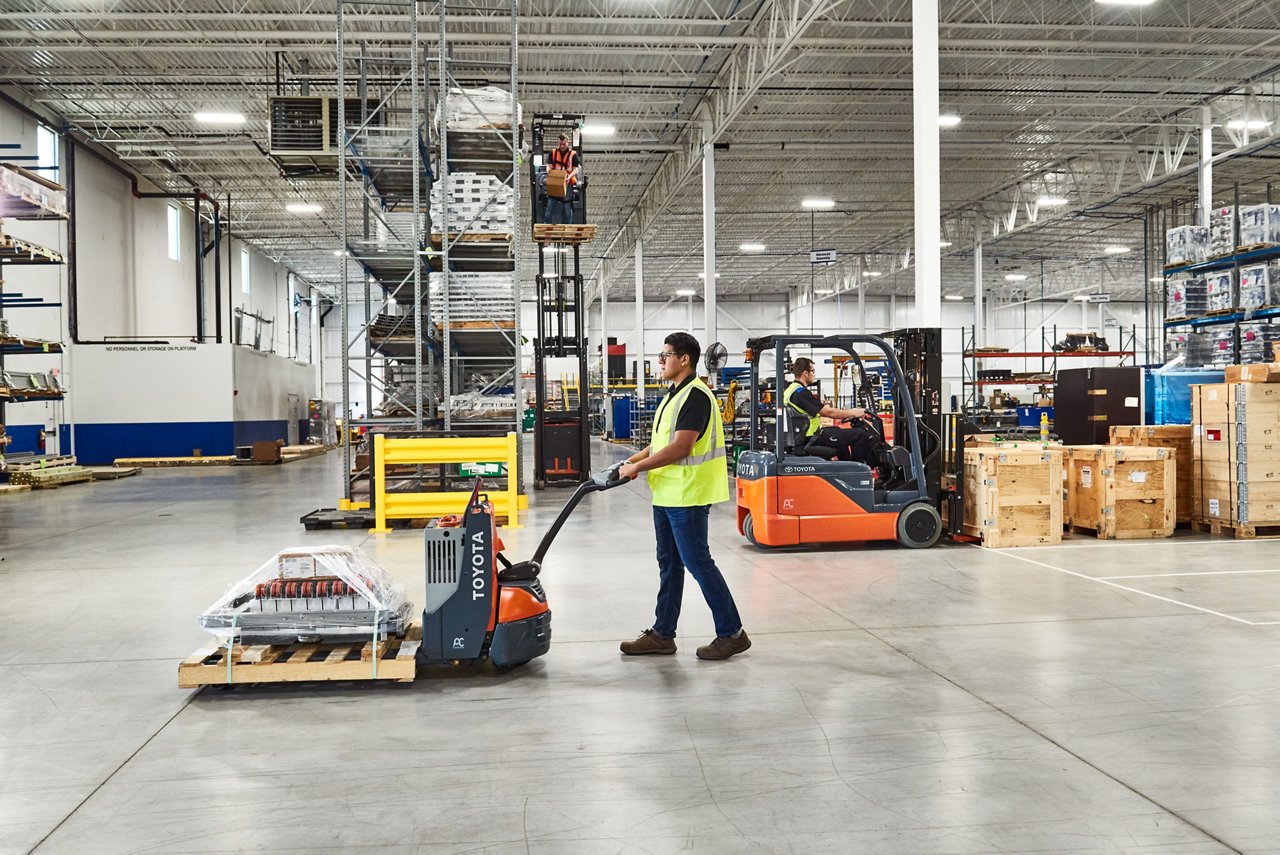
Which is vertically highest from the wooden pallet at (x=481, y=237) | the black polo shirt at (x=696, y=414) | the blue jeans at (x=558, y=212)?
the blue jeans at (x=558, y=212)

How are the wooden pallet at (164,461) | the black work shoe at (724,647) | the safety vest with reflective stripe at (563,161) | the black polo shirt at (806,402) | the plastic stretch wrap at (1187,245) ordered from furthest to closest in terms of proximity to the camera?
the wooden pallet at (164,461) → the plastic stretch wrap at (1187,245) → the safety vest with reflective stripe at (563,161) → the black polo shirt at (806,402) → the black work shoe at (724,647)

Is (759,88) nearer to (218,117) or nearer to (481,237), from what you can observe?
(481,237)

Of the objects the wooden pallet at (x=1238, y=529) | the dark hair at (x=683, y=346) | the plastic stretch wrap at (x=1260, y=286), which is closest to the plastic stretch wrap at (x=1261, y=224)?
the plastic stretch wrap at (x=1260, y=286)

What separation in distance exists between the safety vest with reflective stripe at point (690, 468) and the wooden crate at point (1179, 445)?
751cm

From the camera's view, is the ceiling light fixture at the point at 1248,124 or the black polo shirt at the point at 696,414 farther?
the ceiling light fixture at the point at 1248,124

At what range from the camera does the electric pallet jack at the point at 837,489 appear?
28.7 feet

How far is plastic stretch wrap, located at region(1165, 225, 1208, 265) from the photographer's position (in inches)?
562

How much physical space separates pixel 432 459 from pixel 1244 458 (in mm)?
8789

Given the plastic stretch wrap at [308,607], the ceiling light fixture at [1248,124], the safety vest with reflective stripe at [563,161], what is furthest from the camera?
the ceiling light fixture at [1248,124]

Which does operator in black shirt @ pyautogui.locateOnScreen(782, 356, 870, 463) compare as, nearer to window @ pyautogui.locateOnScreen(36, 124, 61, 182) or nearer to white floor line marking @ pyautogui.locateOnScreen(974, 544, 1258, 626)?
white floor line marking @ pyautogui.locateOnScreen(974, 544, 1258, 626)

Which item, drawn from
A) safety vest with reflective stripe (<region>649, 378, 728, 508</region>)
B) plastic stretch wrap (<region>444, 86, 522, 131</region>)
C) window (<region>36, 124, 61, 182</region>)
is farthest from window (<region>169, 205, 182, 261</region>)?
safety vest with reflective stripe (<region>649, 378, 728, 508</region>)

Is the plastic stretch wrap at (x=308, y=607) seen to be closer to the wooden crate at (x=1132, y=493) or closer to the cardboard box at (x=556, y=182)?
the wooden crate at (x=1132, y=493)

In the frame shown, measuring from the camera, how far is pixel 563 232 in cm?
1347

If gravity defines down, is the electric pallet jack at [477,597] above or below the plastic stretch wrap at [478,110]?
below
